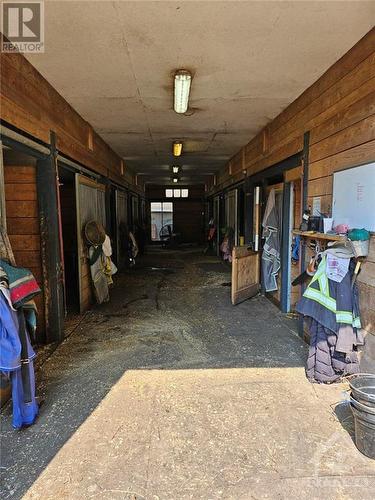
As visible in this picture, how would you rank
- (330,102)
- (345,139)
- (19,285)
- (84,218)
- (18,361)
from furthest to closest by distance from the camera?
(84,218) → (330,102) → (345,139) → (19,285) → (18,361)

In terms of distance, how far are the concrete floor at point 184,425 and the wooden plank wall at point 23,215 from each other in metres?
1.00

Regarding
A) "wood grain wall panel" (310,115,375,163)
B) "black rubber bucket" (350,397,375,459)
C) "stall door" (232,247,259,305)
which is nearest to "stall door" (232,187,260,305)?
"stall door" (232,247,259,305)

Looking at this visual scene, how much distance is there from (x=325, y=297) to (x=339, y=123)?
1.49 meters

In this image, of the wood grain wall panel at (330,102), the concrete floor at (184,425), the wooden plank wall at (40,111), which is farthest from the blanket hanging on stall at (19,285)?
the wood grain wall panel at (330,102)

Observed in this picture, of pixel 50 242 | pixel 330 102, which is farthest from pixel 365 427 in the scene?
pixel 50 242

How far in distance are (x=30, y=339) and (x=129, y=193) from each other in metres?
7.48

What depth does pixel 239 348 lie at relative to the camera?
3396mm

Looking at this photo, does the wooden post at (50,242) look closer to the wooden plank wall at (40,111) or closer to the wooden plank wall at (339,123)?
the wooden plank wall at (40,111)

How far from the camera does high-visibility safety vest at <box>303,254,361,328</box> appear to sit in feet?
8.08

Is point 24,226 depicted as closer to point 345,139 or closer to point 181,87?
point 181,87

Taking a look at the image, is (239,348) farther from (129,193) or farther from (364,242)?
(129,193)

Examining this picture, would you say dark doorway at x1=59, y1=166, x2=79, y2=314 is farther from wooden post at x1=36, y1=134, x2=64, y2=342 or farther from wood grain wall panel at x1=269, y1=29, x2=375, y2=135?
wood grain wall panel at x1=269, y1=29, x2=375, y2=135

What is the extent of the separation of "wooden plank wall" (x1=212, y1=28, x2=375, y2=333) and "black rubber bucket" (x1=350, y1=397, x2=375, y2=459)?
76cm

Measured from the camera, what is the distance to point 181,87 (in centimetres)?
328
